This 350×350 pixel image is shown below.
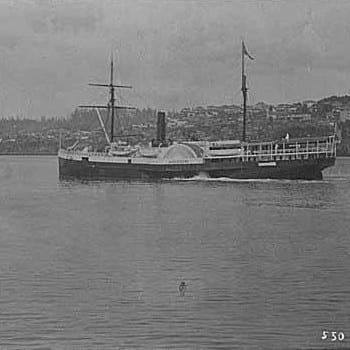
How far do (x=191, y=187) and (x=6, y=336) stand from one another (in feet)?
131

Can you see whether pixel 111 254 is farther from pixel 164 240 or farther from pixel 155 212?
pixel 155 212

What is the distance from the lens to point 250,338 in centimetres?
1159

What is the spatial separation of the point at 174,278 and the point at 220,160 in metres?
41.4

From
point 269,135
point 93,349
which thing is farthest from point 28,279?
point 269,135

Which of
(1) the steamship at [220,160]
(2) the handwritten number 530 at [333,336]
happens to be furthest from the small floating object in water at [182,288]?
(1) the steamship at [220,160]

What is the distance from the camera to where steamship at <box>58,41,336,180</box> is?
184 ft

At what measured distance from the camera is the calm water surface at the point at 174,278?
1189 cm

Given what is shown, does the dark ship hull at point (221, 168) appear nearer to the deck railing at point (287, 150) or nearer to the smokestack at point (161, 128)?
the deck railing at point (287, 150)

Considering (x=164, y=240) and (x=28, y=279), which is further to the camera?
(x=164, y=240)

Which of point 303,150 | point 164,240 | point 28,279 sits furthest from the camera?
point 303,150

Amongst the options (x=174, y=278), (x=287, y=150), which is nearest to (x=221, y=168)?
(x=287, y=150)

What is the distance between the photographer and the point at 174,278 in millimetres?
16484

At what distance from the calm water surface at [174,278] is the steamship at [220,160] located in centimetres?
2160

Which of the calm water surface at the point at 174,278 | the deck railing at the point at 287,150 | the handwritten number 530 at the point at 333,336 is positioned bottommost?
the calm water surface at the point at 174,278
